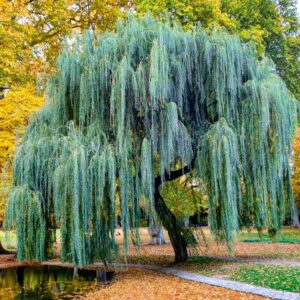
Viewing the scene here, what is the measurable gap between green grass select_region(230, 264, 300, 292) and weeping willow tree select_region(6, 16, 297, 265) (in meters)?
0.90

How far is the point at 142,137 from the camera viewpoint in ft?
30.7

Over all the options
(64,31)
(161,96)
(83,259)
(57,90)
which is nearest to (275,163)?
(161,96)

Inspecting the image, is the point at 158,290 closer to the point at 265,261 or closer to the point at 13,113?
the point at 265,261

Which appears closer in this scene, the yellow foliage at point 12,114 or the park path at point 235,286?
the park path at point 235,286

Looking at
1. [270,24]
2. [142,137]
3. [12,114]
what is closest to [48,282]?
[142,137]

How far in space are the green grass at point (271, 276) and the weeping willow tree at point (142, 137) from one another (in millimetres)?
903

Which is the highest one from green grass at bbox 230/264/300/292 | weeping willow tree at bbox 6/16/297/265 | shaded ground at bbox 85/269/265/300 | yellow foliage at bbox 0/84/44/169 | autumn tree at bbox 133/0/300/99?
autumn tree at bbox 133/0/300/99

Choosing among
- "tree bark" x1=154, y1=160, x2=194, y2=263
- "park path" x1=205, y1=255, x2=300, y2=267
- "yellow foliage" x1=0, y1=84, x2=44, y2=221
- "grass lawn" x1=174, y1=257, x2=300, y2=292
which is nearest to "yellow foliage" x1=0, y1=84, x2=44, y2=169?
"yellow foliage" x1=0, y1=84, x2=44, y2=221

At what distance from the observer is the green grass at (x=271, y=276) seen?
767 cm

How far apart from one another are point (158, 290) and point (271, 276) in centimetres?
242

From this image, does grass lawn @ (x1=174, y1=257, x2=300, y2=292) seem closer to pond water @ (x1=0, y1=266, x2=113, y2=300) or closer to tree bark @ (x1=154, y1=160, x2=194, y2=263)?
tree bark @ (x1=154, y1=160, x2=194, y2=263)

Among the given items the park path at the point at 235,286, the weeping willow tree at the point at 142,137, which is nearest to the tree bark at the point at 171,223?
the weeping willow tree at the point at 142,137

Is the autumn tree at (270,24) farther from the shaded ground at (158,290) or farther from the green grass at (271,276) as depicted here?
the shaded ground at (158,290)

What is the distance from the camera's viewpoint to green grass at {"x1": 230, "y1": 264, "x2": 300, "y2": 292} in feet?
25.2
